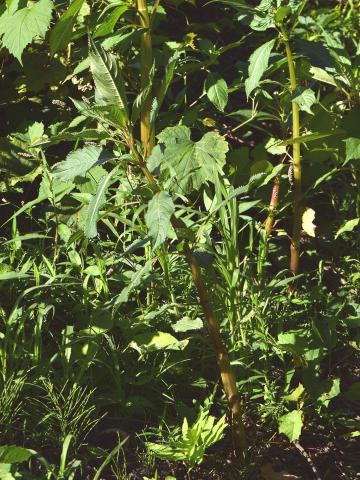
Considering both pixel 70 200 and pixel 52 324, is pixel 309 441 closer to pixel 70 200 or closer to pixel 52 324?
pixel 52 324

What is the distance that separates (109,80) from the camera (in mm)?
1756

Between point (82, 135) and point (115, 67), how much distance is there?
187mm

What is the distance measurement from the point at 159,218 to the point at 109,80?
0.37 meters

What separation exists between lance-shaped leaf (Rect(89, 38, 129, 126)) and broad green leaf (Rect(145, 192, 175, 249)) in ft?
0.76

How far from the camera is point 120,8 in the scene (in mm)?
2193

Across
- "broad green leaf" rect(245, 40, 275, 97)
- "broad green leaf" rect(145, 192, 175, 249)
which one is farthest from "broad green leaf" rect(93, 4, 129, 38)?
"broad green leaf" rect(145, 192, 175, 249)

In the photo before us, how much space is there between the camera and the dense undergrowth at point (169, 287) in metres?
2.00

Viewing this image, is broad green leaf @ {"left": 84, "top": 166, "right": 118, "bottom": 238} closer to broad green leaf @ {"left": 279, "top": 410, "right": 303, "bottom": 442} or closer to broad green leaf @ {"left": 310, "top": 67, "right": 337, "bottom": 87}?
broad green leaf @ {"left": 279, "top": 410, "right": 303, "bottom": 442}

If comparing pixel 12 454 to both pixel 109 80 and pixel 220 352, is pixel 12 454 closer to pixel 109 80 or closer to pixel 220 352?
pixel 220 352

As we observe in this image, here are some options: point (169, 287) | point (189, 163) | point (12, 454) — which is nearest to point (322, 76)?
point (189, 163)

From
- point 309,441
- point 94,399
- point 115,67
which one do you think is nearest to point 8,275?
point 94,399

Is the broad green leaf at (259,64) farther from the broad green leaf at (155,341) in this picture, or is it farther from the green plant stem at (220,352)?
the broad green leaf at (155,341)

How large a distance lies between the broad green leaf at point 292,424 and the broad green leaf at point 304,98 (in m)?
0.98

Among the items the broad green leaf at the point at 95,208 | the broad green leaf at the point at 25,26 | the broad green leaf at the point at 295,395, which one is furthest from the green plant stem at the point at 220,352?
the broad green leaf at the point at 25,26
